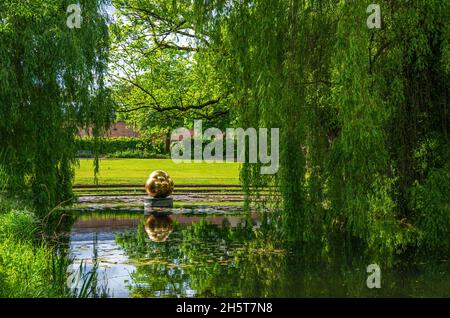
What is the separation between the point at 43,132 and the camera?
1308cm

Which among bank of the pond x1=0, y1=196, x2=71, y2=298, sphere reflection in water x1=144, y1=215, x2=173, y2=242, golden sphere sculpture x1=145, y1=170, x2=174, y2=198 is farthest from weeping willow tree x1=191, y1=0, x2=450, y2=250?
golden sphere sculpture x1=145, y1=170, x2=174, y2=198

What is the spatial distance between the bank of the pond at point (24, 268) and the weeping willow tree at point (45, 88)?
1993mm

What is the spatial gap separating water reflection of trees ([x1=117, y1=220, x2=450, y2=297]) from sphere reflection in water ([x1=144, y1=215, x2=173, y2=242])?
0.49 meters

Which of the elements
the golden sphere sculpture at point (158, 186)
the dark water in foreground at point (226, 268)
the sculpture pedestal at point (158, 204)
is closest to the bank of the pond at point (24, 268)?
the dark water in foreground at point (226, 268)

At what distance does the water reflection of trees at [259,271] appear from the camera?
891cm

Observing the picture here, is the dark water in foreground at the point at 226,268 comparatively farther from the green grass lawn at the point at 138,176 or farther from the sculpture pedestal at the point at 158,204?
the green grass lawn at the point at 138,176

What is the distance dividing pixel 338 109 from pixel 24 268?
560 cm

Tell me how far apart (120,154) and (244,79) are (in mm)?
41230

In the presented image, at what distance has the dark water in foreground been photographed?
29.2 ft

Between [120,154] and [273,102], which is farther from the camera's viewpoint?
[120,154]
